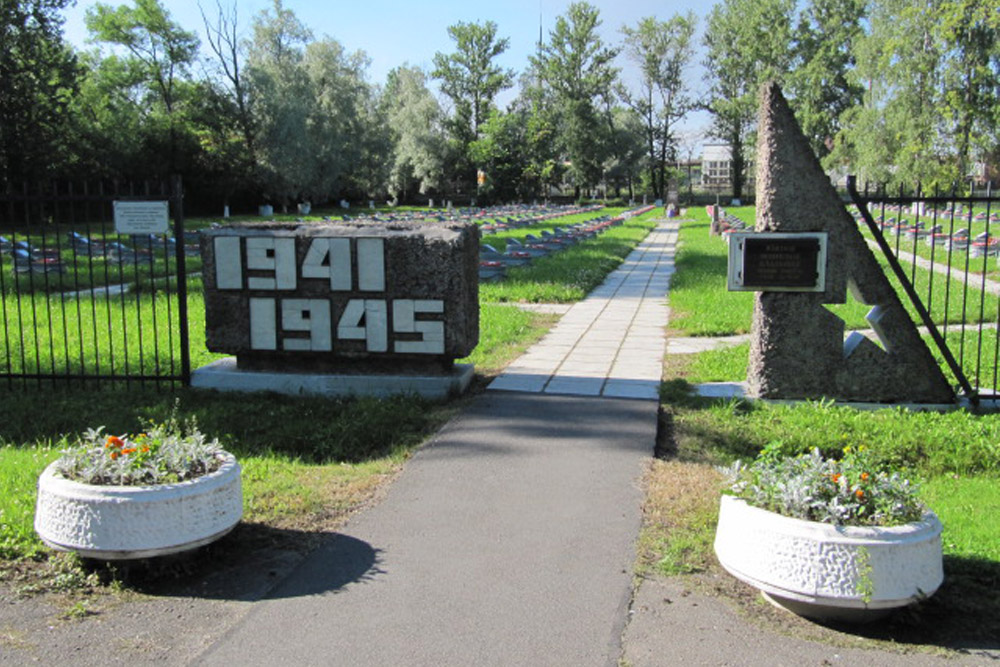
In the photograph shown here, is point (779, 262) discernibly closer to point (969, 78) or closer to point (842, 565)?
point (842, 565)

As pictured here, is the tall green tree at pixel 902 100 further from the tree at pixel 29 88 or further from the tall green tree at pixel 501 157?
the tall green tree at pixel 501 157

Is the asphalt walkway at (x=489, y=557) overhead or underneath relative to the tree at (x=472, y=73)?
underneath

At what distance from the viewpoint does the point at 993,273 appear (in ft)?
59.3

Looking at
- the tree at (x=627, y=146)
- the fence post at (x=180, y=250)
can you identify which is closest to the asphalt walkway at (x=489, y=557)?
the fence post at (x=180, y=250)

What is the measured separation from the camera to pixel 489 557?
13.2 ft

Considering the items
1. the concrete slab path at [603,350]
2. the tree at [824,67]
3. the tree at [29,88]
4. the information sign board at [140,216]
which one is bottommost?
the concrete slab path at [603,350]

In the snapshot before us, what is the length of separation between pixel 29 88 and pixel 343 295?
3061cm

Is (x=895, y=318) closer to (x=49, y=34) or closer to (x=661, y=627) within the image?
(x=661, y=627)

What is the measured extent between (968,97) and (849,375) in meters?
33.9

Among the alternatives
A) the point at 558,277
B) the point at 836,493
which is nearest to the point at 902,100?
the point at 558,277

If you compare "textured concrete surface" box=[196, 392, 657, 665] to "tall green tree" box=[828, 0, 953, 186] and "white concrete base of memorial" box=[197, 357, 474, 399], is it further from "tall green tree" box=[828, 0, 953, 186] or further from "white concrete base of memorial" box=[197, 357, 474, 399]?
"tall green tree" box=[828, 0, 953, 186]

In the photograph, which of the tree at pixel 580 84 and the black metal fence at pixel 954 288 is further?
the tree at pixel 580 84

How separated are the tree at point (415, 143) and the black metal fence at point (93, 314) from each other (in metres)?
52.0

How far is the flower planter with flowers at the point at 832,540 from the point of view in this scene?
130 inches
